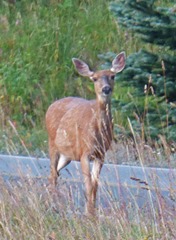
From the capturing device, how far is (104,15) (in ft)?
65.1

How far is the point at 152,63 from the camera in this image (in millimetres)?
13391

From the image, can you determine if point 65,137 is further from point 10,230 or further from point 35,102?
point 35,102

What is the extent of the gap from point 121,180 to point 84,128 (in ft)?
3.62

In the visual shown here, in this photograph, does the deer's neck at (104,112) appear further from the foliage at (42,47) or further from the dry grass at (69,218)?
the foliage at (42,47)

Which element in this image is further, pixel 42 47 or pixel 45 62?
pixel 42 47

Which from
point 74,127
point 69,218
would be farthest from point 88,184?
point 74,127

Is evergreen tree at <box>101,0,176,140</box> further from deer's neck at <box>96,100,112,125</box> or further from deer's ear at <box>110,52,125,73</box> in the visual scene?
deer's neck at <box>96,100,112,125</box>

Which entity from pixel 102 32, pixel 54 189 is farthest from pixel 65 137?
pixel 102 32

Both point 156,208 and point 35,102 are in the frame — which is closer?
point 156,208

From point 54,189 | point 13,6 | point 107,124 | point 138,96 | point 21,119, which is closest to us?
point 54,189

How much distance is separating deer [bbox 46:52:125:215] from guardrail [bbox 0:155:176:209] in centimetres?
14

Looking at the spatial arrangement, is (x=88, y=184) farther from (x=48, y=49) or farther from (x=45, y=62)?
(x=48, y=49)

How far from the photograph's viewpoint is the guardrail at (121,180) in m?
7.05

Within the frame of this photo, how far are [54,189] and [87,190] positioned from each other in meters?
0.89
